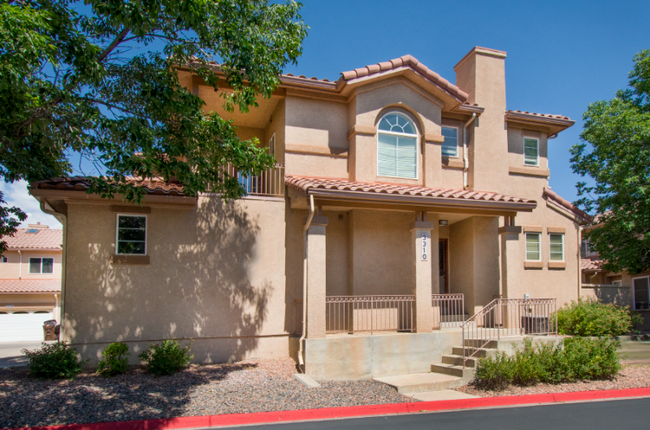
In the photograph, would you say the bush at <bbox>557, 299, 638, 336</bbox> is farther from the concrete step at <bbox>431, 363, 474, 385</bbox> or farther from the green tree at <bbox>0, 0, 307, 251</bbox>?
the green tree at <bbox>0, 0, 307, 251</bbox>

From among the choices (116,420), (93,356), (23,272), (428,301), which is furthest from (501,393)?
(23,272)

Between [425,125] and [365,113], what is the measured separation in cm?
189

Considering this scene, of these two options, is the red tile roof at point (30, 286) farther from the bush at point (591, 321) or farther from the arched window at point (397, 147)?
the bush at point (591, 321)

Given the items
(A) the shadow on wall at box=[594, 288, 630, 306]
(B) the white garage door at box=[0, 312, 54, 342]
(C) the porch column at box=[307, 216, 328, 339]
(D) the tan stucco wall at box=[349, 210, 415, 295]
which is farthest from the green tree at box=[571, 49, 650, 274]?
(B) the white garage door at box=[0, 312, 54, 342]

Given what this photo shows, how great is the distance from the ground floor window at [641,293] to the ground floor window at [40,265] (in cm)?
3195

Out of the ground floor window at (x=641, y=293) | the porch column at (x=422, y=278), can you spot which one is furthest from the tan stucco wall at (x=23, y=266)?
the ground floor window at (x=641, y=293)

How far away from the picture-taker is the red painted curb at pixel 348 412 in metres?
7.44

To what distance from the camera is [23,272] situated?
29703 millimetres

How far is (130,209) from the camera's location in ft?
37.6

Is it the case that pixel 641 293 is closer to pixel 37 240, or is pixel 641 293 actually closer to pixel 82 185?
pixel 82 185

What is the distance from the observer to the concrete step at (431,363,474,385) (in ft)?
33.9

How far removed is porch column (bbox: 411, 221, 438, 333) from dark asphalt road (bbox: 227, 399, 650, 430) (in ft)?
10.4

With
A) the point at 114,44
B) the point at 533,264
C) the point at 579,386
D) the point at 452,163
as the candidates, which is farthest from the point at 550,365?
the point at 114,44

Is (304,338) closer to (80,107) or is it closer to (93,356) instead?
(93,356)
